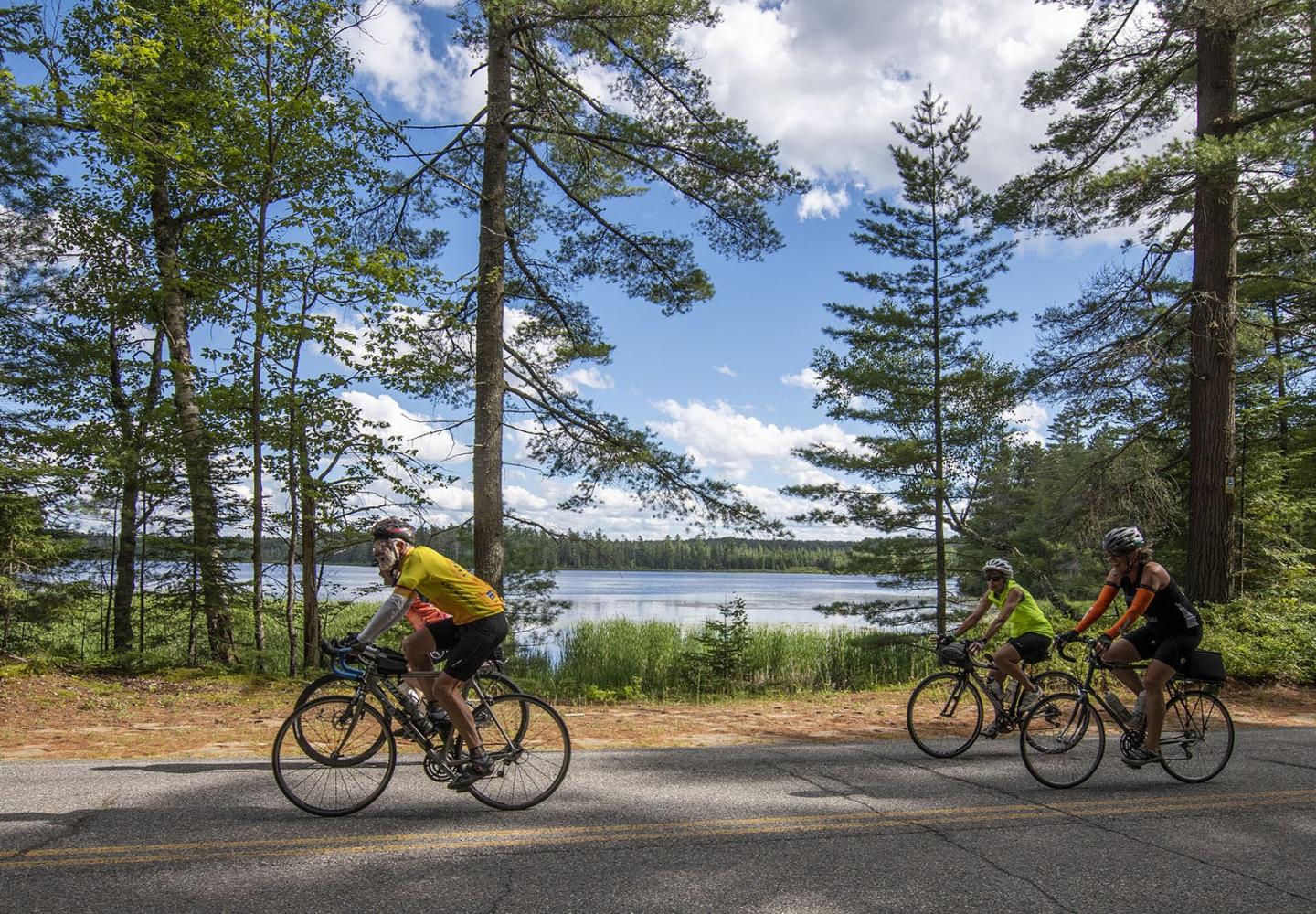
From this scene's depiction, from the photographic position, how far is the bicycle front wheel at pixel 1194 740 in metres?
6.41

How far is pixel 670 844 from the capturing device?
4.62m

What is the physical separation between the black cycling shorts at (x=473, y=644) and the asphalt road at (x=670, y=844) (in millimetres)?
906

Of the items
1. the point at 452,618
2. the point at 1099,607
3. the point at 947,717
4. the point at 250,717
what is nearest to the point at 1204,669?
the point at 1099,607

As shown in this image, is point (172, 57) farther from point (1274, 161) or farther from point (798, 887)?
point (1274, 161)

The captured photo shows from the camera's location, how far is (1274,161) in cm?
1218

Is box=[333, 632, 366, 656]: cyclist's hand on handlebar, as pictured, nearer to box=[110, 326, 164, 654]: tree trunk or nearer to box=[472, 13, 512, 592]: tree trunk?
box=[472, 13, 512, 592]: tree trunk

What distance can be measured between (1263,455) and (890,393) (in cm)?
867

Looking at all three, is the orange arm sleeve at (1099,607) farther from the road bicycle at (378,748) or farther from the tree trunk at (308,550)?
the tree trunk at (308,550)

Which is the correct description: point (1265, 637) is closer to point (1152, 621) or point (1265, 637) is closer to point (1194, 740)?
point (1194, 740)

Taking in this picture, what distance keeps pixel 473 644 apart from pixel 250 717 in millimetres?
5091

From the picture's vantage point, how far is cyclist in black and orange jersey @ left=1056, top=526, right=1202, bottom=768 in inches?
247

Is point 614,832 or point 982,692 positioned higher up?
point 982,692

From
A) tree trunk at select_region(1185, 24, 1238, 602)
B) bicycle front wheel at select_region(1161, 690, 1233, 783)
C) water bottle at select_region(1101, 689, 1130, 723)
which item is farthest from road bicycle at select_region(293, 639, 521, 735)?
tree trunk at select_region(1185, 24, 1238, 602)

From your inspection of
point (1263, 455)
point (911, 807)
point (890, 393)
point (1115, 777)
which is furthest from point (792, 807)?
point (890, 393)
